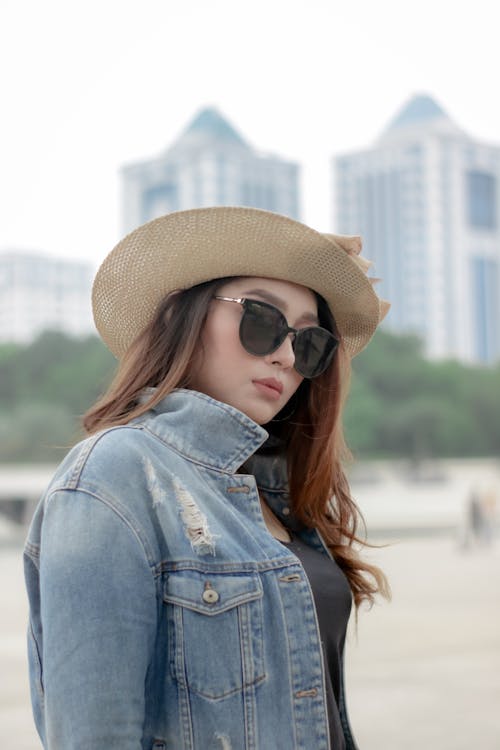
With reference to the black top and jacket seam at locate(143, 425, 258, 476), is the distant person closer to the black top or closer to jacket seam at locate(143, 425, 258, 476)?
the black top

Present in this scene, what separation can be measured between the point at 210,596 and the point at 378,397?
1486 inches

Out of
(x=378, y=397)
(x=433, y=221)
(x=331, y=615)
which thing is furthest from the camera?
(x=433, y=221)

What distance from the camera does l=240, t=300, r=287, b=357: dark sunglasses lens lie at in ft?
4.88

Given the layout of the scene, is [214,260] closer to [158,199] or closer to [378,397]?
[378,397]

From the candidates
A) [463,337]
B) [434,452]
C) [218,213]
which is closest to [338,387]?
[218,213]

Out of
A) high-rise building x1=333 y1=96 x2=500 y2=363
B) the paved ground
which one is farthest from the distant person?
high-rise building x1=333 y1=96 x2=500 y2=363

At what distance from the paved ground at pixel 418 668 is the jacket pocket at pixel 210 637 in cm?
88

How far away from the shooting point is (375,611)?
11234 millimetres

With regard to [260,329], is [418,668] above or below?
below

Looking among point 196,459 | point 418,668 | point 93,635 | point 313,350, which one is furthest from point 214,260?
point 418,668

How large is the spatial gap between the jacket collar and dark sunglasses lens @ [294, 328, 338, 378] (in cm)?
19

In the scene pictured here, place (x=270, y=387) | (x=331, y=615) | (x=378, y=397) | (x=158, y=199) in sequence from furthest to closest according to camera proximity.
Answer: (x=158, y=199), (x=378, y=397), (x=270, y=387), (x=331, y=615)

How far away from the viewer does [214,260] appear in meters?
1.53

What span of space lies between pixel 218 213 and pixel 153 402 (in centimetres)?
31
